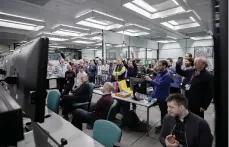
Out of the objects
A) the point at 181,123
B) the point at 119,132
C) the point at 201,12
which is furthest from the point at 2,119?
the point at 201,12

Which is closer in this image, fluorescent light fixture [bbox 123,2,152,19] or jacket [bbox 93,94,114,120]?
jacket [bbox 93,94,114,120]

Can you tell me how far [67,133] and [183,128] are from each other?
1257mm

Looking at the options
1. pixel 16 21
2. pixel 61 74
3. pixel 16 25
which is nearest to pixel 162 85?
pixel 61 74

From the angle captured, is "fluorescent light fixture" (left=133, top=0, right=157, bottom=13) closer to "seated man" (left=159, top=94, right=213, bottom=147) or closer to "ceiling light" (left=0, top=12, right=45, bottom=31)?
"seated man" (left=159, top=94, right=213, bottom=147)

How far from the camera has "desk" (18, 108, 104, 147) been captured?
1.38 meters

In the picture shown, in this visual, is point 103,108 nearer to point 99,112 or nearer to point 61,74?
point 99,112

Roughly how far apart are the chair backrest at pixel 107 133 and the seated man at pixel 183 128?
50 centimetres

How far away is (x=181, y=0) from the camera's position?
Result: 409 cm

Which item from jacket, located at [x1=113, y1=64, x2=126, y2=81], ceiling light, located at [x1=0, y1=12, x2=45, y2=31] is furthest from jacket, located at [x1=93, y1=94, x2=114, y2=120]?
ceiling light, located at [x1=0, y1=12, x2=45, y2=31]

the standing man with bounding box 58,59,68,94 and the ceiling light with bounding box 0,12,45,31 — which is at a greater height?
the ceiling light with bounding box 0,12,45,31

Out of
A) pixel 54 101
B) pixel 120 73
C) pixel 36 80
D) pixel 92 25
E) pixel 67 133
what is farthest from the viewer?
pixel 92 25

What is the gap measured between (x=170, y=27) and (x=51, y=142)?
7.82m

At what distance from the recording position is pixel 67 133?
1.56 m

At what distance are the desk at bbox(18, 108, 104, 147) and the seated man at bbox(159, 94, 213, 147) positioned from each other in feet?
2.60
